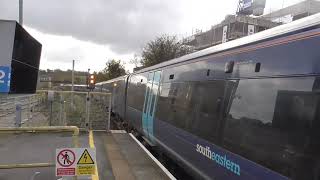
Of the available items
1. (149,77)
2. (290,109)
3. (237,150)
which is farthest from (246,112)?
(149,77)

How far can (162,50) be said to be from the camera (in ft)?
191

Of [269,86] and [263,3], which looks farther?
[263,3]

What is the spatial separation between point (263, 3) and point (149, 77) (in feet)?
159

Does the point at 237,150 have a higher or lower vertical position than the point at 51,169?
higher

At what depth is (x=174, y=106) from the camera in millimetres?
10078

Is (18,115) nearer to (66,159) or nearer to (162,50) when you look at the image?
(66,159)

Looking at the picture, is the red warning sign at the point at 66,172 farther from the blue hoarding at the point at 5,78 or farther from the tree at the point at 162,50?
the tree at the point at 162,50

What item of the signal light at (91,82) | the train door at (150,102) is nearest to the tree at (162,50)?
the signal light at (91,82)

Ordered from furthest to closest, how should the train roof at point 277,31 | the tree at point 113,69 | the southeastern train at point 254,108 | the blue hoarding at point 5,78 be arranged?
the tree at point 113,69, the blue hoarding at point 5,78, the train roof at point 277,31, the southeastern train at point 254,108

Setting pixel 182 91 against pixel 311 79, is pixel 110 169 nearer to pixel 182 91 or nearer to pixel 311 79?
pixel 182 91

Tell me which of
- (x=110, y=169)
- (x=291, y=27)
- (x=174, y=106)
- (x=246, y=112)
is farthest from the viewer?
(x=174, y=106)

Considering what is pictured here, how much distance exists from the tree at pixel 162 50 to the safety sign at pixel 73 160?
1961 inches

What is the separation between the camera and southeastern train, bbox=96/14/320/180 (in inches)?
173

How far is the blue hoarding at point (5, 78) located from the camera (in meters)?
5.73
